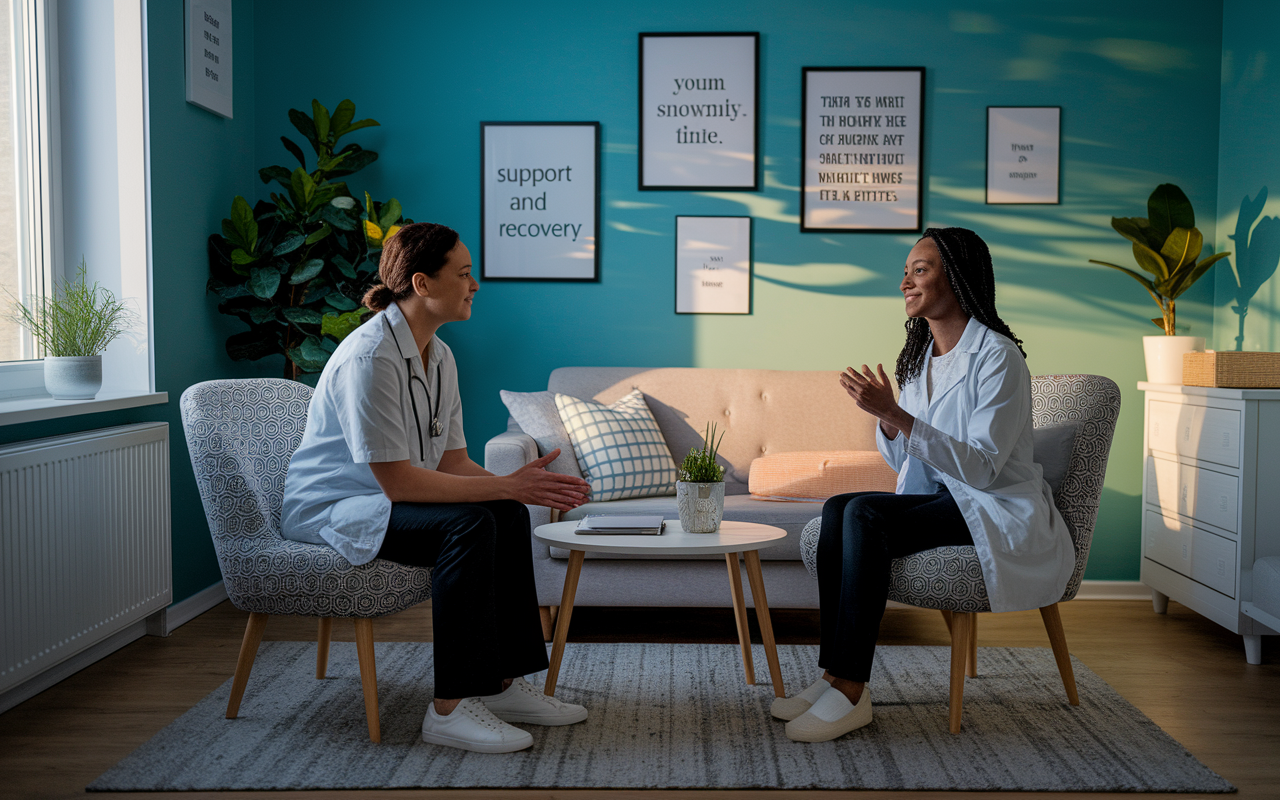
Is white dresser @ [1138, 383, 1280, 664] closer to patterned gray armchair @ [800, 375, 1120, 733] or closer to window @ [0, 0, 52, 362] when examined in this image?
patterned gray armchair @ [800, 375, 1120, 733]

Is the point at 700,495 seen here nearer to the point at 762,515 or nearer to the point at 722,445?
the point at 762,515

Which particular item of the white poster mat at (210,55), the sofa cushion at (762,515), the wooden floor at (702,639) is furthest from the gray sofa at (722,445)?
the white poster mat at (210,55)

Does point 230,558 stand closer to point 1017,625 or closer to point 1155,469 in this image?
point 1017,625

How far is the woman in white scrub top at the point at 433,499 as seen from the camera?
2016 mm

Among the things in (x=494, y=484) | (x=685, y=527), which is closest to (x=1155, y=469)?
(x=685, y=527)

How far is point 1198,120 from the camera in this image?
12.1 feet

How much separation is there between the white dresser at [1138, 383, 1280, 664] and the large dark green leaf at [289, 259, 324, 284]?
2.91m

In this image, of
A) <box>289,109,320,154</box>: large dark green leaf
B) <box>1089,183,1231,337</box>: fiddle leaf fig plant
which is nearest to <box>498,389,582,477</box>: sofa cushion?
<box>289,109,320,154</box>: large dark green leaf

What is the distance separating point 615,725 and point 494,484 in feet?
2.11

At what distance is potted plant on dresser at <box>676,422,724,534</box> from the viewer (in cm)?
230

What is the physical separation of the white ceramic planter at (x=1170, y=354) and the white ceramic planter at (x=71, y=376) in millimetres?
3425

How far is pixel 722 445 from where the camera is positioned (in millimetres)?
3439

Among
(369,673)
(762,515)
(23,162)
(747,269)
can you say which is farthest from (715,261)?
(23,162)

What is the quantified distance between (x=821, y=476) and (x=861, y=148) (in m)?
1.43
